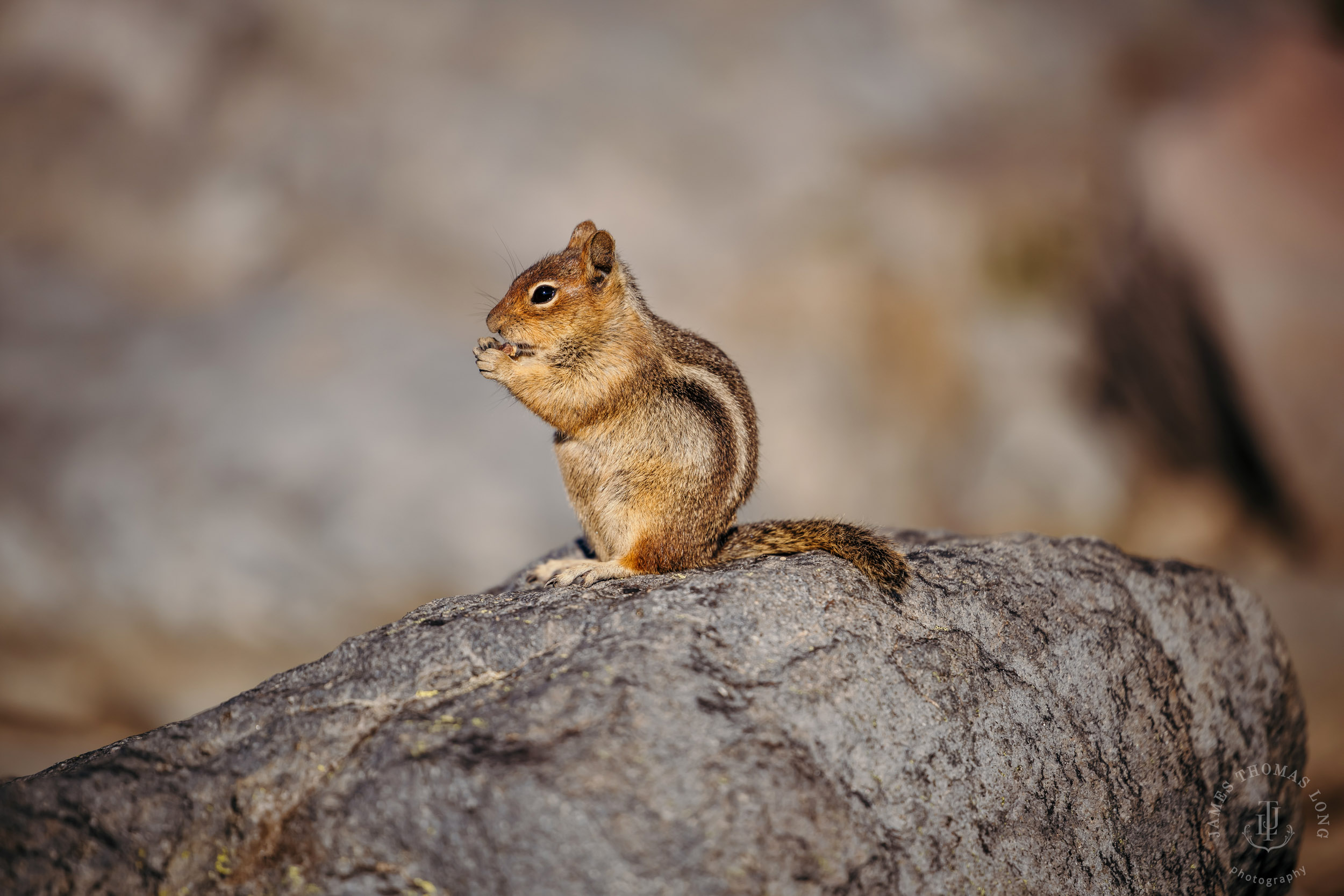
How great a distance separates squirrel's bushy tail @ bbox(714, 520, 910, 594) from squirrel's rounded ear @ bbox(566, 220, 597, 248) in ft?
4.53

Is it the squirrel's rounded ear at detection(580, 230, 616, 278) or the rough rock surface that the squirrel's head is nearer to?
the squirrel's rounded ear at detection(580, 230, 616, 278)

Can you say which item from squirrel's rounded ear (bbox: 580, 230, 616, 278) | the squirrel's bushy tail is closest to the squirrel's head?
A: squirrel's rounded ear (bbox: 580, 230, 616, 278)

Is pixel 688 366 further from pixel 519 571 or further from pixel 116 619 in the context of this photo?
pixel 116 619

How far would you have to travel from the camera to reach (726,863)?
2279 mm

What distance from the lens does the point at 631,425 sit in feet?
11.5

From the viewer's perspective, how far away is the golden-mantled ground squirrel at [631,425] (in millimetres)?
3389

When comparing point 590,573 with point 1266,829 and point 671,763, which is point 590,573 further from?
point 1266,829

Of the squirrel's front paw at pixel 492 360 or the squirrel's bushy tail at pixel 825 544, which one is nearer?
the squirrel's bushy tail at pixel 825 544

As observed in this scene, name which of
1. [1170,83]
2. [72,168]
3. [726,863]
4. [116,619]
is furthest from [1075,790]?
[72,168]

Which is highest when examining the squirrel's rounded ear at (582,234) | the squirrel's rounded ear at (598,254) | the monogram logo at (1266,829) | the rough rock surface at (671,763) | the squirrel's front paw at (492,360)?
the squirrel's rounded ear at (582,234)

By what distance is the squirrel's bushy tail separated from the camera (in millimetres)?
3119

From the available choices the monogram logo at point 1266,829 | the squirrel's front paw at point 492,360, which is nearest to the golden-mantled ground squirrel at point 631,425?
the squirrel's front paw at point 492,360

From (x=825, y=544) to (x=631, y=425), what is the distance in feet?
2.84

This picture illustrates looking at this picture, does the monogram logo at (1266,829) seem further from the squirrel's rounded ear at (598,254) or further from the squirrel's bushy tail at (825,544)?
the squirrel's rounded ear at (598,254)
